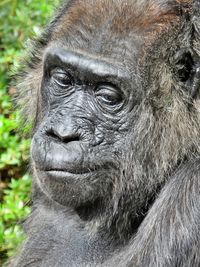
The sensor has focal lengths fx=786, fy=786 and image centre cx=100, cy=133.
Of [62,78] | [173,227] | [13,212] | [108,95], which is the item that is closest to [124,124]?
[108,95]

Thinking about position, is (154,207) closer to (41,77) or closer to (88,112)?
(88,112)

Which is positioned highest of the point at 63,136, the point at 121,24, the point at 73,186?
the point at 121,24

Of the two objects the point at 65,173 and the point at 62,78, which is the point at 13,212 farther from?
the point at 65,173

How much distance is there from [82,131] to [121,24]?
68cm

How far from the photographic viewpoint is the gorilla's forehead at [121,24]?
458 cm

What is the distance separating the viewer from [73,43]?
4.70 meters

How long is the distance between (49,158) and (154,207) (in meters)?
0.66

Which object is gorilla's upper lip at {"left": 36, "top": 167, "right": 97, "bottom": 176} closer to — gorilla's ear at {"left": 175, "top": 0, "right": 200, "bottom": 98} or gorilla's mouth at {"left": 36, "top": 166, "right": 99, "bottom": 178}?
gorilla's mouth at {"left": 36, "top": 166, "right": 99, "bottom": 178}

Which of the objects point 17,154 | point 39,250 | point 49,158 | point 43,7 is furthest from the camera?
point 43,7

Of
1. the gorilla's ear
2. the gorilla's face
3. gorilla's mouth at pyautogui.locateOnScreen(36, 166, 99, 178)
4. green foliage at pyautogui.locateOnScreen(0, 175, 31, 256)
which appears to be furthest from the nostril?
green foliage at pyautogui.locateOnScreen(0, 175, 31, 256)

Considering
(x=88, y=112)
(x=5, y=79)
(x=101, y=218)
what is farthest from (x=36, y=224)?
(x=5, y=79)

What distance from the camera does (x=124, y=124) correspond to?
463cm

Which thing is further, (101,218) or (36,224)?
(36,224)

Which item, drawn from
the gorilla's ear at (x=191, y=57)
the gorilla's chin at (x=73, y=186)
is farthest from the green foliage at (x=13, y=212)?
the gorilla's ear at (x=191, y=57)
